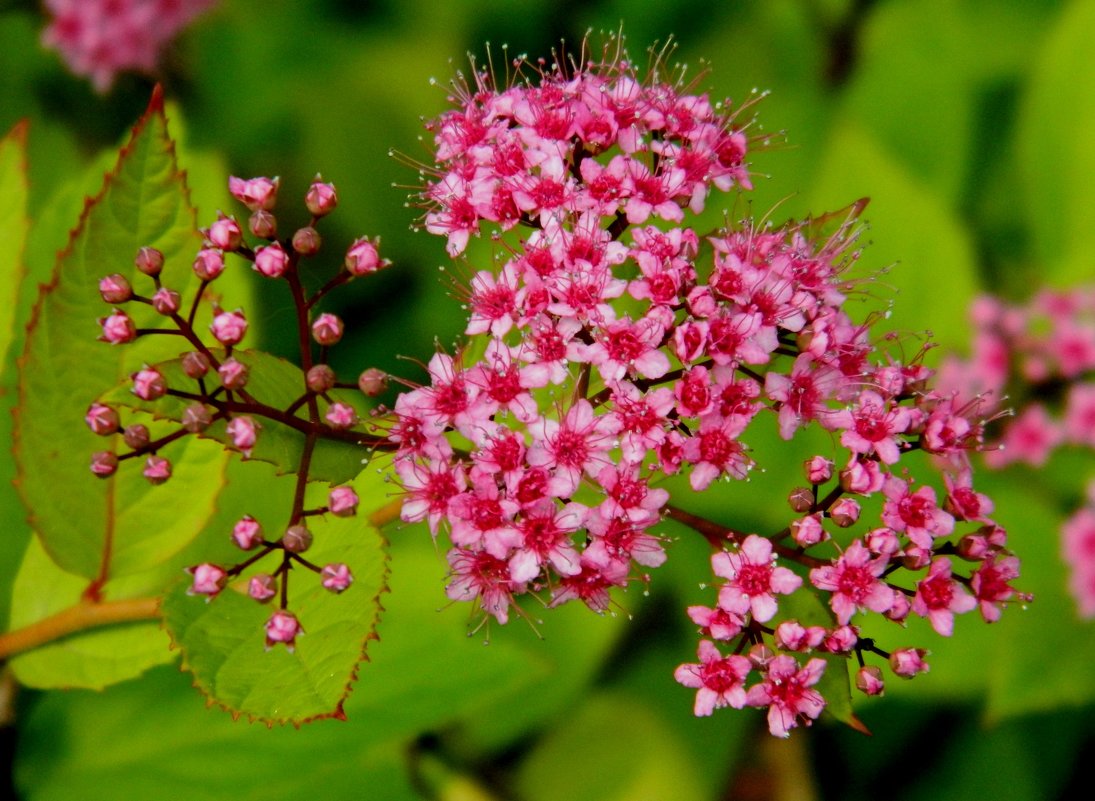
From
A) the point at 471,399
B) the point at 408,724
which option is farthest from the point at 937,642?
the point at 471,399

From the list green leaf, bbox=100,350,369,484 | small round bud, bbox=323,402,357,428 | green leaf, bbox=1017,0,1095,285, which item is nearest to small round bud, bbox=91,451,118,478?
green leaf, bbox=100,350,369,484

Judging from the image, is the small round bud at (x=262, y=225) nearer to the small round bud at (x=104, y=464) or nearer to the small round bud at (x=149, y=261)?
the small round bud at (x=149, y=261)

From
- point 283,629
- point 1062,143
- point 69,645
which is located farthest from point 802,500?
point 1062,143

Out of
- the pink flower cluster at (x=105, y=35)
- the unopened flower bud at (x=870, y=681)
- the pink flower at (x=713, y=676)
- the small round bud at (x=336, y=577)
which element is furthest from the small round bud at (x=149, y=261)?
the pink flower cluster at (x=105, y=35)

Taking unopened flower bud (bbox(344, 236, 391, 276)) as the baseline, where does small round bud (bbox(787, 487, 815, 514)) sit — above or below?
below

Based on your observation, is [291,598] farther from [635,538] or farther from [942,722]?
[942,722]

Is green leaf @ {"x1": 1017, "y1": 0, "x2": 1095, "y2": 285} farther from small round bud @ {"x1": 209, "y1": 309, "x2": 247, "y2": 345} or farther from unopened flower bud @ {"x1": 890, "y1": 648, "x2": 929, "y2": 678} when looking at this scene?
small round bud @ {"x1": 209, "y1": 309, "x2": 247, "y2": 345}

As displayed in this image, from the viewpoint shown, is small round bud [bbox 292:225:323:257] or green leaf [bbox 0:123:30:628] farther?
green leaf [bbox 0:123:30:628]
